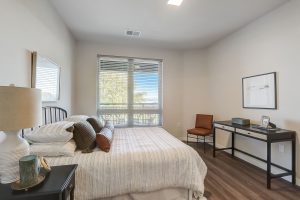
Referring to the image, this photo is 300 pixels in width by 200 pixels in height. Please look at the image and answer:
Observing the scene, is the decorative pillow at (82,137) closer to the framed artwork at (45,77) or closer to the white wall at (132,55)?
the framed artwork at (45,77)

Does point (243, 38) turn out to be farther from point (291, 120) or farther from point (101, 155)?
point (101, 155)

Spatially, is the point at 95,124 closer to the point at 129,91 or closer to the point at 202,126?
the point at 129,91

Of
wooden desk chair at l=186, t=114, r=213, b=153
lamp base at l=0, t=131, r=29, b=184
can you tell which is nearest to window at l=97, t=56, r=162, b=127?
wooden desk chair at l=186, t=114, r=213, b=153

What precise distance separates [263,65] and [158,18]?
2018 mm

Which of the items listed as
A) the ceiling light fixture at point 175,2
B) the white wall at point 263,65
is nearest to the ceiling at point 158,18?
the ceiling light fixture at point 175,2

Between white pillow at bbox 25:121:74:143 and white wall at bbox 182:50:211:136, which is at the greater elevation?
white wall at bbox 182:50:211:136

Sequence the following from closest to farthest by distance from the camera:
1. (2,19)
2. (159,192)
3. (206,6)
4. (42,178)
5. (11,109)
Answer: (11,109), (42,178), (2,19), (159,192), (206,6)

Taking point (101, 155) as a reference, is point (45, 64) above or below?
above

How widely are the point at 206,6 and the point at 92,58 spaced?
2825 mm

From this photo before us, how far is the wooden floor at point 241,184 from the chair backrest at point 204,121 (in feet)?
3.62

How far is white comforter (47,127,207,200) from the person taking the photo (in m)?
1.65

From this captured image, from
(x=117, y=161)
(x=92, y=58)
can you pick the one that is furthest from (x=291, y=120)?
(x=92, y=58)

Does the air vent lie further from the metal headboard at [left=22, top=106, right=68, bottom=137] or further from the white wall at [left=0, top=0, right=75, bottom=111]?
the metal headboard at [left=22, top=106, right=68, bottom=137]

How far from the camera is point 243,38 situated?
3.37 m
